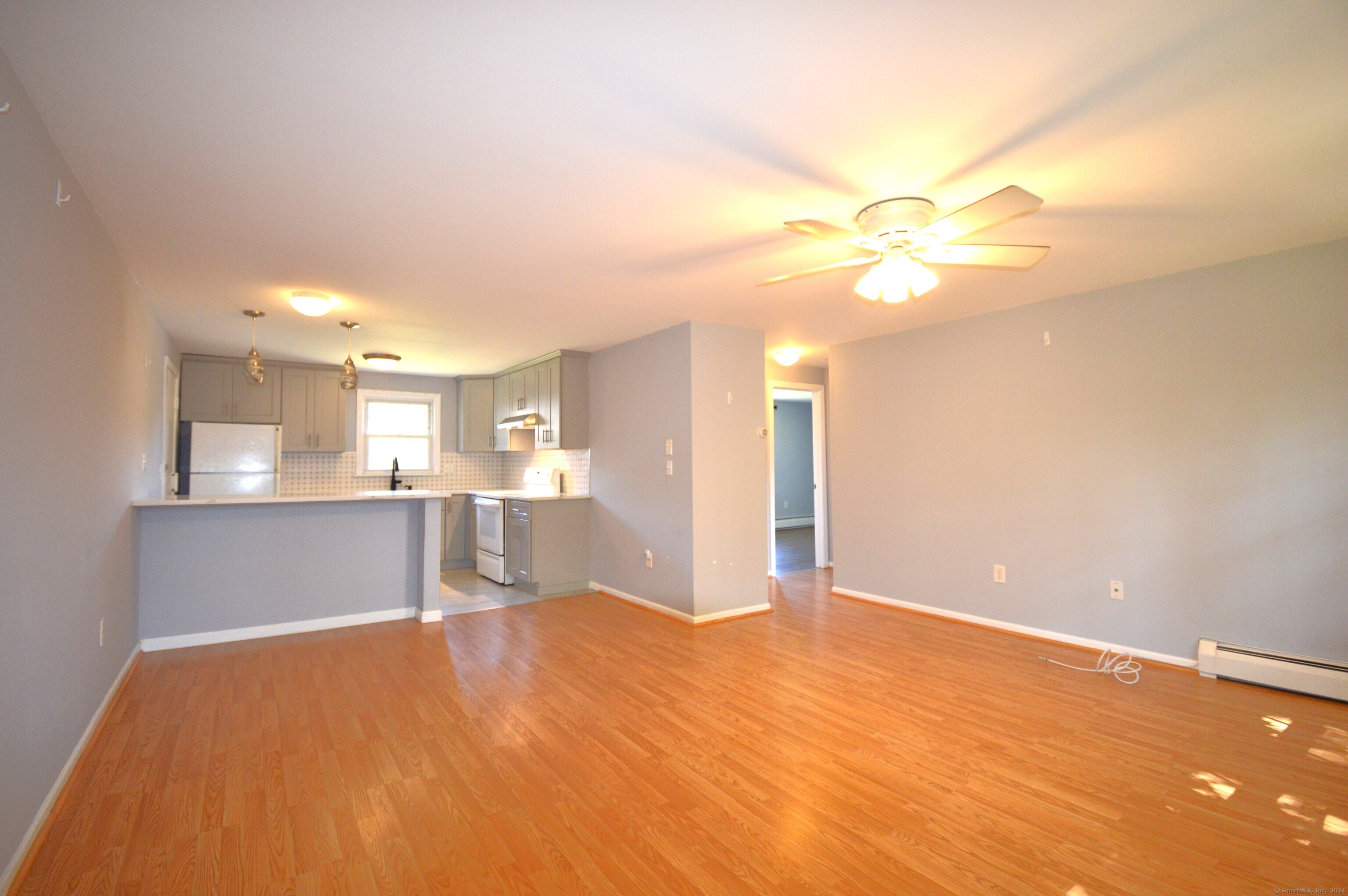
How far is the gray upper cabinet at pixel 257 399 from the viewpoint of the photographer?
6.10 metres

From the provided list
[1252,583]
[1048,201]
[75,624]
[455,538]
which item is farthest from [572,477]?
[1252,583]

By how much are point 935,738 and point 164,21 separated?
354 cm

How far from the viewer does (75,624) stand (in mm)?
2447

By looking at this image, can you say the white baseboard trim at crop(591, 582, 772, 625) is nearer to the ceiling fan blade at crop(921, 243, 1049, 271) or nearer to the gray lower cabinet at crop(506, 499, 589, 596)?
the gray lower cabinet at crop(506, 499, 589, 596)

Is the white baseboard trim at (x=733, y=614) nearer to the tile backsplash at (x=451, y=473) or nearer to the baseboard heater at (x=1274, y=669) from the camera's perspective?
the tile backsplash at (x=451, y=473)

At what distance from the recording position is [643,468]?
5.21 metres

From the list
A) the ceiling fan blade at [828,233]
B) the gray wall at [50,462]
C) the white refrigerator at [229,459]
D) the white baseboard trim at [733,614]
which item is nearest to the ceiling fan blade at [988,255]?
the ceiling fan blade at [828,233]

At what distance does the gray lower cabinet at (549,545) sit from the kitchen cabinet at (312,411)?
2.30m

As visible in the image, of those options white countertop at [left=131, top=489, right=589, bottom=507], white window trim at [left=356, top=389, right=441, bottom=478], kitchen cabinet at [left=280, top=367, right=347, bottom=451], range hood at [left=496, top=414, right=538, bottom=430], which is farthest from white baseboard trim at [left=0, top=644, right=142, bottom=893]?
white window trim at [left=356, top=389, right=441, bottom=478]

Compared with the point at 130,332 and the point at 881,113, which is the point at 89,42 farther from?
the point at 130,332

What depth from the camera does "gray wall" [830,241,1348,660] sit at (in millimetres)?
3188

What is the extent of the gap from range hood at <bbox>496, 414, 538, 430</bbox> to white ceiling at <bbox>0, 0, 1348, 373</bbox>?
2813mm

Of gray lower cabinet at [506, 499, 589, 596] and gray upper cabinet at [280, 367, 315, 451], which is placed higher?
gray upper cabinet at [280, 367, 315, 451]

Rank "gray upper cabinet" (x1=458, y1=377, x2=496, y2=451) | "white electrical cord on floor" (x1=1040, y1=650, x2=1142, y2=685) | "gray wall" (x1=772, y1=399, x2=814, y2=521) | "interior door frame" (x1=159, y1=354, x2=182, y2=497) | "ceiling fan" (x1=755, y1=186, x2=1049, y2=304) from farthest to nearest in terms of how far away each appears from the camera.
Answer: "gray wall" (x1=772, y1=399, x2=814, y2=521) → "gray upper cabinet" (x1=458, y1=377, x2=496, y2=451) → "interior door frame" (x1=159, y1=354, x2=182, y2=497) → "white electrical cord on floor" (x1=1040, y1=650, x2=1142, y2=685) → "ceiling fan" (x1=755, y1=186, x2=1049, y2=304)
